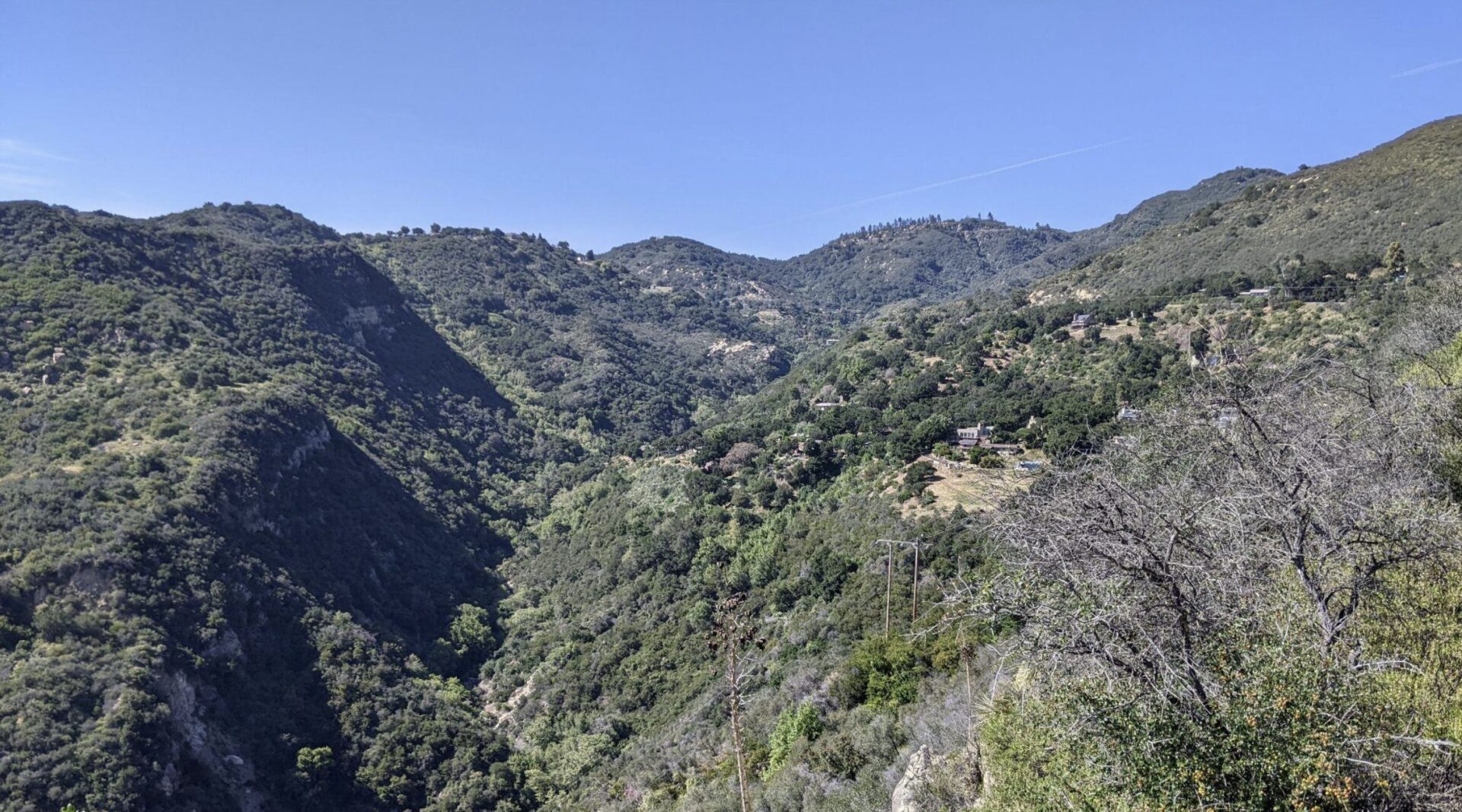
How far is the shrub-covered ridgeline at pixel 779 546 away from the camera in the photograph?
Result: 818cm

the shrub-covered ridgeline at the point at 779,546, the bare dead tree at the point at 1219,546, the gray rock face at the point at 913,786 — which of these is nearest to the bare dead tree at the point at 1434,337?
the shrub-covered ridgeline at the point at 779,546

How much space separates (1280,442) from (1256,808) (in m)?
7.23

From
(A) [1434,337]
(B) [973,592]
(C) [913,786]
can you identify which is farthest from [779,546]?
(A) [1434,337]

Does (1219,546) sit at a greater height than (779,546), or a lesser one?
greater

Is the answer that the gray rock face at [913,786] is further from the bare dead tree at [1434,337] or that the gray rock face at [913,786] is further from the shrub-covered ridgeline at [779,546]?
the bare dead tree at [1434,337]

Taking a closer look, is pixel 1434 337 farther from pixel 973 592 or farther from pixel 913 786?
pixel 913 786

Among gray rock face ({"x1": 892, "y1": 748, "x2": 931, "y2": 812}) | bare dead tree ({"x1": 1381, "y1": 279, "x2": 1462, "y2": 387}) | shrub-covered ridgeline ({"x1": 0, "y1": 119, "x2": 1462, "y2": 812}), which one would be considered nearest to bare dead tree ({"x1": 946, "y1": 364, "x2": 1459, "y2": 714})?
shrub-covered ridgeline ({"x1": 0, "y1": 119, "x2": 1462, "y2": 812})

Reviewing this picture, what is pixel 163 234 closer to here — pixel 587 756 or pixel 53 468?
pixel 53 468

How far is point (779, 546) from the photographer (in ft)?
145

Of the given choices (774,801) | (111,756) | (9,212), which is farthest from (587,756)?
(9,212)

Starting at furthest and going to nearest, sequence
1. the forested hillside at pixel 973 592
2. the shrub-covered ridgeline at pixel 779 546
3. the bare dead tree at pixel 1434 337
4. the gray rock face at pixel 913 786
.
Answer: the bare dead tree at pixel 1434 337, the gray rock face at pixel 913 786, the shrub-covered ridgeline at pixel 779 546, the forested hillside at pixel 973 592

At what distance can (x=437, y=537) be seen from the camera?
67.1 m

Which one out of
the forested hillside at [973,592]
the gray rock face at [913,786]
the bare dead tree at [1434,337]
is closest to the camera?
the forested hillside at [973,592]

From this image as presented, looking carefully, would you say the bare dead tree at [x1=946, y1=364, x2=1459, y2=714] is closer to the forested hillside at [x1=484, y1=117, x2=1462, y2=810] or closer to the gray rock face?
the forested hillside at [x1=484, y1=117, x2=1462, y2=810]
